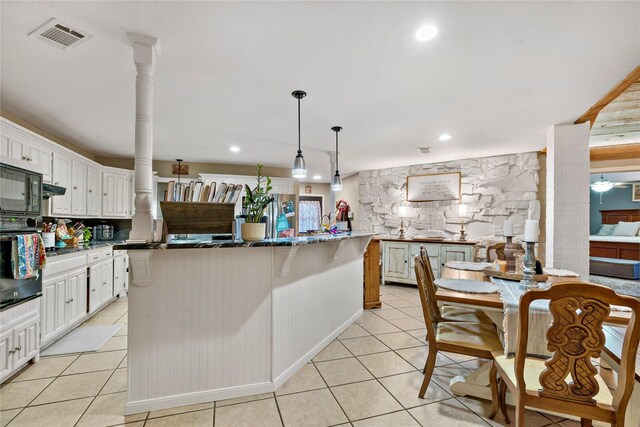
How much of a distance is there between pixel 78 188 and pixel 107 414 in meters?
3.38

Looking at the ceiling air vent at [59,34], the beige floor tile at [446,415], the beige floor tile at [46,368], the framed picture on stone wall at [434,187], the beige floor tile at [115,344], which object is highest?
the ceiling air vent at [59,34]

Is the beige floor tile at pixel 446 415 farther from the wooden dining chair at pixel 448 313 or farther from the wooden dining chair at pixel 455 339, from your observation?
the wooden dining chair at pixel 448 313

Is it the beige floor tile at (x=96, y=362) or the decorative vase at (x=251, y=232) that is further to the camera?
the beige floor tile at (x=96, y=362)

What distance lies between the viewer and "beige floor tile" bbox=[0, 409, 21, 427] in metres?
1.75

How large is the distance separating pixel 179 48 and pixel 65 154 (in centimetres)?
285

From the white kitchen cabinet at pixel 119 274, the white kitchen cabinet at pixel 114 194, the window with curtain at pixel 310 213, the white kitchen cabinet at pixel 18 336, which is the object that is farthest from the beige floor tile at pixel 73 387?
the window with curtain at pixel 310 213

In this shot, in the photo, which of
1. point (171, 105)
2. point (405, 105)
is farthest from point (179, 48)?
point (405, 105)

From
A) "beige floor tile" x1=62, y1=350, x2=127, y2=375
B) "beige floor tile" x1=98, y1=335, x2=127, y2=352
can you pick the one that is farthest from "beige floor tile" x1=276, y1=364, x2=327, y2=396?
"beige floor tile" x1=98, y1=335, x2=127, y2=352

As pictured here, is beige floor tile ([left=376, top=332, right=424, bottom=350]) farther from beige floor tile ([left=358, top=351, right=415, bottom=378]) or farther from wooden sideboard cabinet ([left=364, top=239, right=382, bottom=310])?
wooden sideboard cabinet ([left=364, top=239, right=382, bottom=310])

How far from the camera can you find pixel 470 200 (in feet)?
17.4

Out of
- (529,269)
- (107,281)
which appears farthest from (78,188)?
(529,269)

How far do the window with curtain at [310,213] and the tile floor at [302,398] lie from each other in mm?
5273

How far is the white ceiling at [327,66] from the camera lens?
5.28 ft

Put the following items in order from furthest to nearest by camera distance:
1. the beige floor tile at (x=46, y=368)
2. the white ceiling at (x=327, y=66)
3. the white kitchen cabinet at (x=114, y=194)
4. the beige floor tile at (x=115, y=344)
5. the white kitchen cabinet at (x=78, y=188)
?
1. the white kitchen cabinet at (x=114, y=194)
2. the white kitchen cabinet at (x=78, y=188)
3. the beige floor tile at (x=115, y=344)
4. the beige floor tile at (x=46, y=368)
5. the white ceiling at (x=327, y=66)
